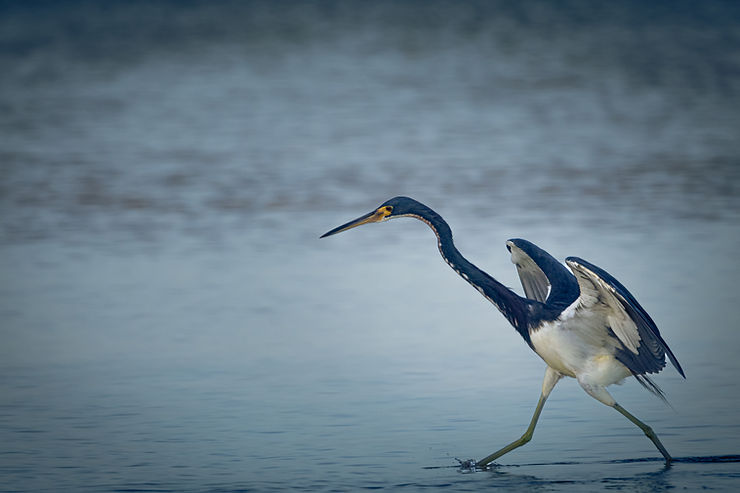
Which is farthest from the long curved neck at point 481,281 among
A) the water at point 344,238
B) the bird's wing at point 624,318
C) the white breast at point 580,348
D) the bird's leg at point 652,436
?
the water at point 344,238

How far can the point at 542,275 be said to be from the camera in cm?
782

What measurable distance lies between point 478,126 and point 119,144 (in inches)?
200

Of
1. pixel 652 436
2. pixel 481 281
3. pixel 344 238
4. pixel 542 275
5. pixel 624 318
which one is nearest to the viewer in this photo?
pixel 624 318

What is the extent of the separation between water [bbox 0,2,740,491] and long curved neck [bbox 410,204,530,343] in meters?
0.73

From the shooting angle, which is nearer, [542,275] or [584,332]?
[584,332]

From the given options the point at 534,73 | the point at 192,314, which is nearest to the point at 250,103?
the point at 534,73

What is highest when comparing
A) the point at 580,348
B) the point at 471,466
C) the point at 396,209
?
the point at 396,209

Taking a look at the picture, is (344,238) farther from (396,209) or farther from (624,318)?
(624,318)

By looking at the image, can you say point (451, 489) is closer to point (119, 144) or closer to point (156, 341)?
point (156, 341)

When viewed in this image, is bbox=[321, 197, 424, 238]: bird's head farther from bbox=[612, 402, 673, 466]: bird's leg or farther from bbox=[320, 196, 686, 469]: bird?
bbox=[612, 402, 673, 466]: bird's leg

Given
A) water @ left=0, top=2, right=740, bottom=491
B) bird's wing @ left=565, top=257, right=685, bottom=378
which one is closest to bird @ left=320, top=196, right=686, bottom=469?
bird's wing @ left=565, top=257, right=685, bottom=378

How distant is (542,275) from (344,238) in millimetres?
5275

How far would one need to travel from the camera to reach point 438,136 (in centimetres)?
1845

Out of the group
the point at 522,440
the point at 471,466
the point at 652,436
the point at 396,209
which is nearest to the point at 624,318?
the point at 652,436
